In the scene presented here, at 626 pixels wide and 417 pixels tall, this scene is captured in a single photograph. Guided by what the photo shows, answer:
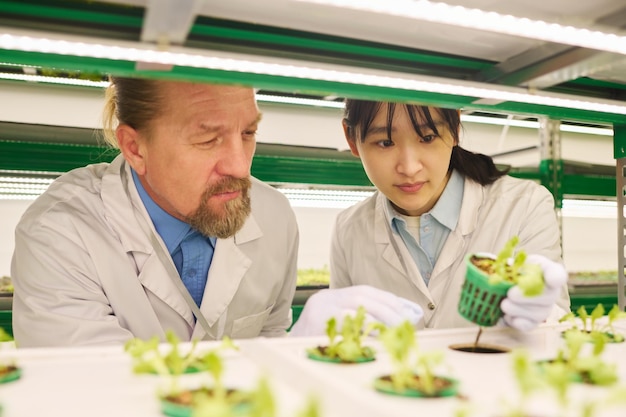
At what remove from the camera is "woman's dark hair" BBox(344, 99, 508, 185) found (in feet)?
6.68

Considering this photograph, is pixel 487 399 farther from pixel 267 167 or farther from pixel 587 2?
pixel 267 167

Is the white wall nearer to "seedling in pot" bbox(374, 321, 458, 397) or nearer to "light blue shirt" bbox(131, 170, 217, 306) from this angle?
"light blue shirt" bbox(131, 170, 217, 306)

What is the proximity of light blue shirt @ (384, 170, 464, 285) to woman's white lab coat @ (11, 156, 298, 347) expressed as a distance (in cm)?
64

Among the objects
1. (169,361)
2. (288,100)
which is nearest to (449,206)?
(288,100)

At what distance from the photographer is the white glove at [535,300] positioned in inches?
49.3

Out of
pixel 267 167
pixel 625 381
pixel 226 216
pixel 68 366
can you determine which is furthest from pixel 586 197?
pixel 68 366

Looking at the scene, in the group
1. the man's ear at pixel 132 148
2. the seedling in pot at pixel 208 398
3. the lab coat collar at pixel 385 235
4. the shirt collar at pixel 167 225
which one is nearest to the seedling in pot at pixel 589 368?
the seedling in pot at pixel 208 398

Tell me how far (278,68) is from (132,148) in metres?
1.08

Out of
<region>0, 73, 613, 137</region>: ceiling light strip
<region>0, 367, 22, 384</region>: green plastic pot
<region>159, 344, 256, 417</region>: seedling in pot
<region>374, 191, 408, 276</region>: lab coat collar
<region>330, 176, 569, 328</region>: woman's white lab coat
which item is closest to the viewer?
<region>159, 344, 256, 417</region>: seedling in pot

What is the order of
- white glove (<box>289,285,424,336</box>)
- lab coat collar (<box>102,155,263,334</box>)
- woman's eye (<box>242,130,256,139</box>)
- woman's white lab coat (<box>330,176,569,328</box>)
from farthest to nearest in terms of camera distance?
woman's white lab coat (<box>330,176,569,328</box>) → woman's eye (<box>242,130,256,139</box>) → lab coat collar (<box>102,155,263,334</box>) → white glove (<box>289,285,424,336</box>)

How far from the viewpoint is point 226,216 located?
198cm

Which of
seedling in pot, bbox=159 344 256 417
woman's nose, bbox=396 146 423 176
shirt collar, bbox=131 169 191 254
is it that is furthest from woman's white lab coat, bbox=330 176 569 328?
seedling in pot, bbox=159 344 256 417

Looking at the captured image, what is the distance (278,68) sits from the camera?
1.22 metres

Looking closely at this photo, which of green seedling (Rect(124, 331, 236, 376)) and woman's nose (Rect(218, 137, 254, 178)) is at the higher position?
woman's nose (Rect(218, 137, 254, 178))
